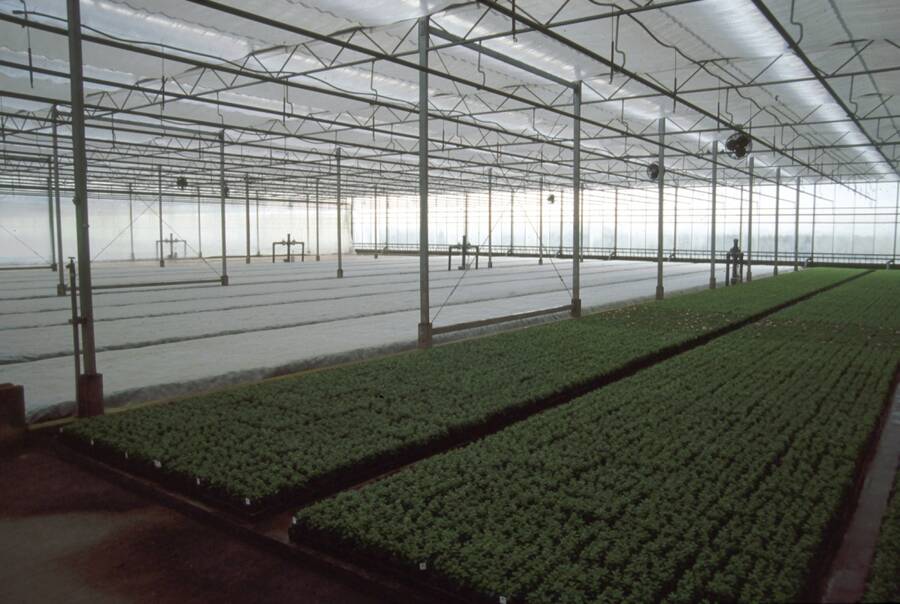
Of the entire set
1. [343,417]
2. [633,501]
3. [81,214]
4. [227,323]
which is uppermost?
[81,214]

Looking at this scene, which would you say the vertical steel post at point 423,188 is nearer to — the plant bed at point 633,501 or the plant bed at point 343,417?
the plant bed at point 343,417

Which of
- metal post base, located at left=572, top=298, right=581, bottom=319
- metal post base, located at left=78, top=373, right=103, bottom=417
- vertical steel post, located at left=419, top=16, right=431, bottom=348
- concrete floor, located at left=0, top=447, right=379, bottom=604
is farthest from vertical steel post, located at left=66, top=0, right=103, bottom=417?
metal post base, located at left=572, top=298, right=581, bottom=319

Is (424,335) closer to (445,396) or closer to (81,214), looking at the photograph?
(445,396)

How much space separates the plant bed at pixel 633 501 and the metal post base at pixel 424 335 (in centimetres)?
347

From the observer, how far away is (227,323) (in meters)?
11.1

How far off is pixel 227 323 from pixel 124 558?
770 cm

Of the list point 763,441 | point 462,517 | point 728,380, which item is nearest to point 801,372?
point 728,380

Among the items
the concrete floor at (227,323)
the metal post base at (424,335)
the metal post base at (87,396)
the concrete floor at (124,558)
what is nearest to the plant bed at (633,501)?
the concrete floor at (124,558)

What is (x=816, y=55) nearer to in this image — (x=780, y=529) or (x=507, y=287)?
(x=507, y=287)

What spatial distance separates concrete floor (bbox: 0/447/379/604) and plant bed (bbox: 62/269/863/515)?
305mm

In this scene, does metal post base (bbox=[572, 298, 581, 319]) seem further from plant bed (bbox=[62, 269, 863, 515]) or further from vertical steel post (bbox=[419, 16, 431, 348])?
vertical steel post (bbox=[419, 16, 431, 348])

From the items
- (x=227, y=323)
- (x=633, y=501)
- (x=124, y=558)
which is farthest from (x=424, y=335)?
(x=124, y=558)

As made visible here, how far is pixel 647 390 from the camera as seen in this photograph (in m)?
6.77

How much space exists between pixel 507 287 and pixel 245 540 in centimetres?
1479
